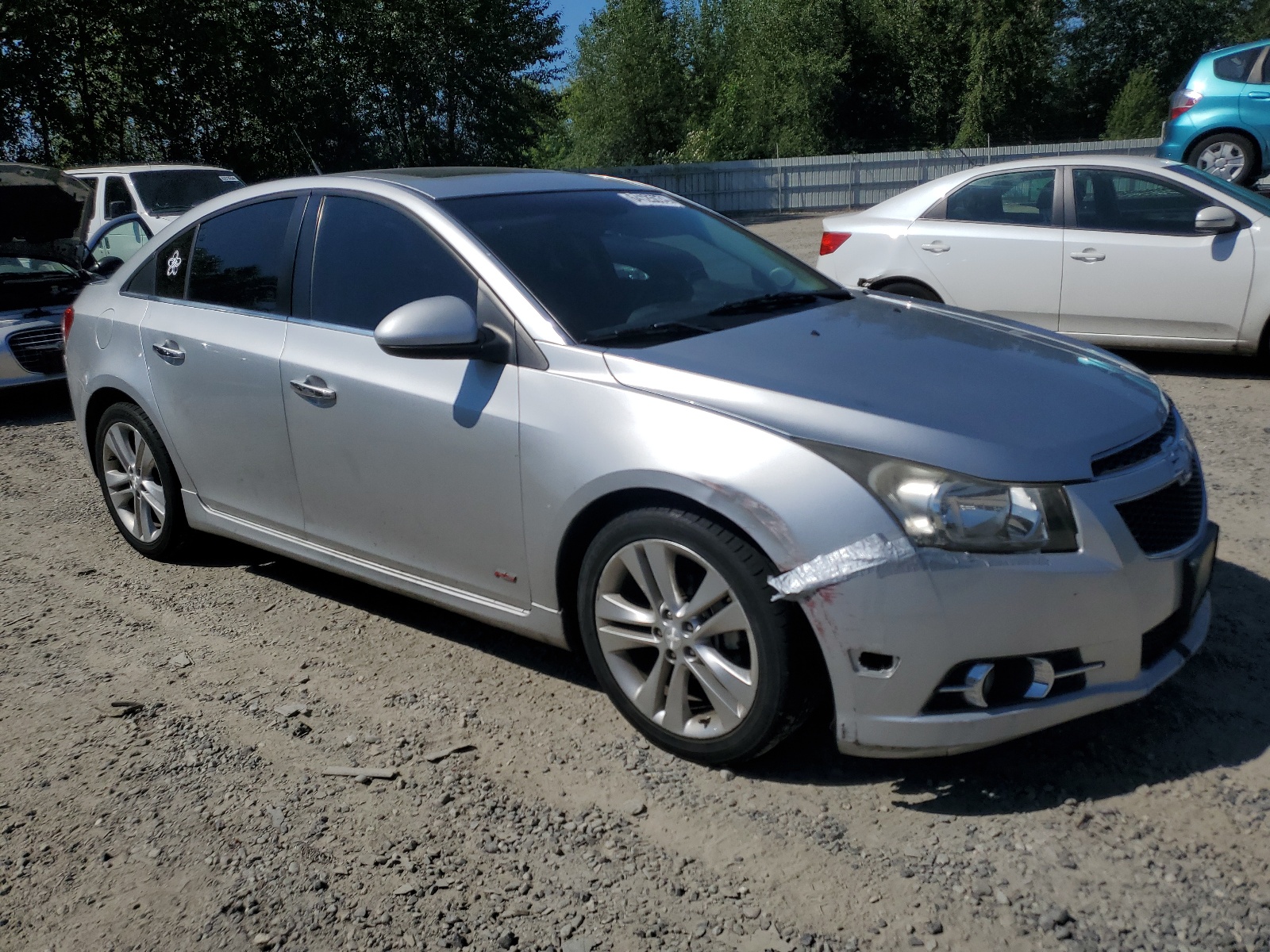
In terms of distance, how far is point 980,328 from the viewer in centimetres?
390

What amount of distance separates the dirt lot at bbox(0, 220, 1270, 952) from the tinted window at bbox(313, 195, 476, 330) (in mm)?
1215

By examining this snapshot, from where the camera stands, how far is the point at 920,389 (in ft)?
10.3

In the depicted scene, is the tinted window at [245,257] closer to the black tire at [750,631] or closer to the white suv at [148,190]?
the black tire at [750,631]

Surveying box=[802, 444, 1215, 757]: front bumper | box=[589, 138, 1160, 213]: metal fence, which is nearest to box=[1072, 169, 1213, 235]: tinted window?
box=[802, 444, 1215, 757]: front bumper

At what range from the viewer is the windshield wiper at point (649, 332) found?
346 centimetres

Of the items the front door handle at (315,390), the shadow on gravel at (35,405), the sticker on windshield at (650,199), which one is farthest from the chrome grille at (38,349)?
the sticker on windshield at (650,199)

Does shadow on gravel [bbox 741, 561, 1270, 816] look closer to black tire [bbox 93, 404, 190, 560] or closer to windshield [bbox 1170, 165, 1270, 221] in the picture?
→ black tire [bbox 93, 404, 190, 560]

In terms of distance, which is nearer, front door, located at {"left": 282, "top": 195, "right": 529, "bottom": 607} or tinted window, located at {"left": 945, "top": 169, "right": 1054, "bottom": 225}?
front door, located at {"left": 282, "top": 195, "right": 529, "bottom": 607}

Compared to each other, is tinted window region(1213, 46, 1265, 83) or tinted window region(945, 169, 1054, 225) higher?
tinted window region(1213, 46, 1265, 83)

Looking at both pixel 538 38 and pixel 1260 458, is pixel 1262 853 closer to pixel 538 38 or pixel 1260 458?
pixel 1260 458

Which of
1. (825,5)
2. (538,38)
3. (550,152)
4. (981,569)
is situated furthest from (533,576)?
(550,152)

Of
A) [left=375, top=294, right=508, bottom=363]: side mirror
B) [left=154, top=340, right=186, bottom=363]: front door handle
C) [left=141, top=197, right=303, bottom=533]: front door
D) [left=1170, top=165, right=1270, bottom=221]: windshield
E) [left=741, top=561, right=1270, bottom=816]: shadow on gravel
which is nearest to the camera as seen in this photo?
[left=741, top=561, right=1270, bottom=816]: shadow on gravel

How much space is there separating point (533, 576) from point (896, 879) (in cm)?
133

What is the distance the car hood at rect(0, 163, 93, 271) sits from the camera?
373 inches
